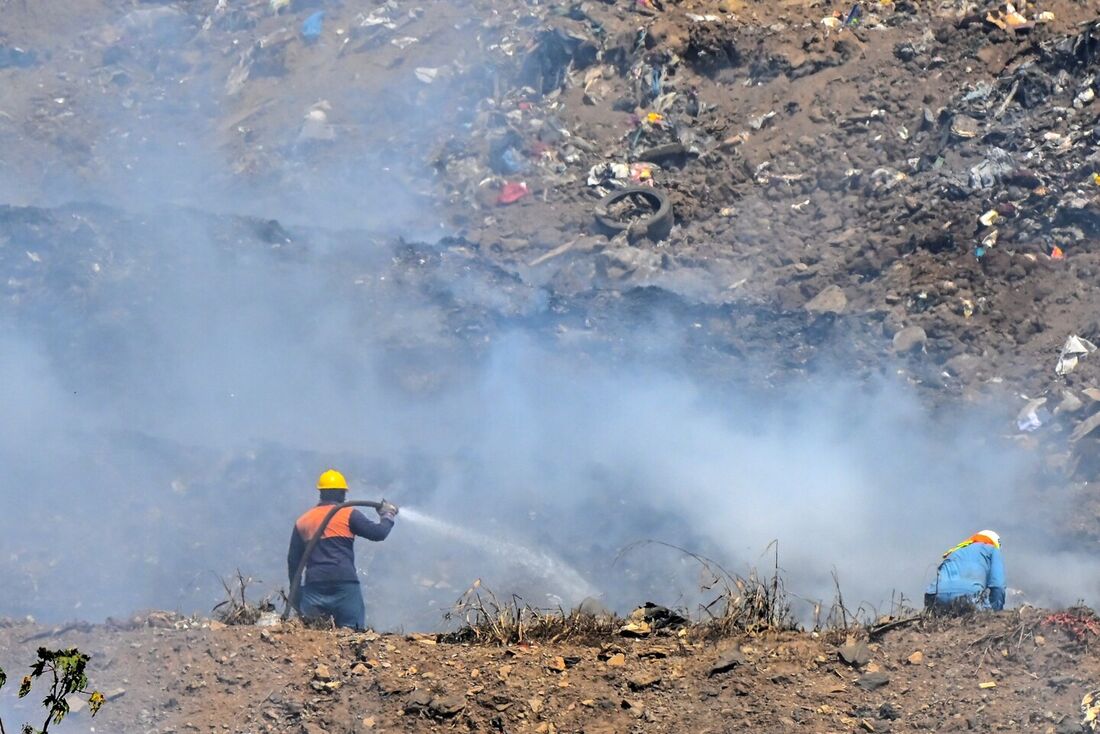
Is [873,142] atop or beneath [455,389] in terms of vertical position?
atop

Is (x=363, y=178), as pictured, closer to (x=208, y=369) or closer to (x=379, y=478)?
(x=208, y=369)

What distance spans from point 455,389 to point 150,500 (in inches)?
108

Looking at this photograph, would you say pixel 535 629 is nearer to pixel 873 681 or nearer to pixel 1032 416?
pixel 873 681

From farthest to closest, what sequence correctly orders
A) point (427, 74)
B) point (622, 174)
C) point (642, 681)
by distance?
1. point (427, 74)
2. point (622, 174)
3. point (642, 681)

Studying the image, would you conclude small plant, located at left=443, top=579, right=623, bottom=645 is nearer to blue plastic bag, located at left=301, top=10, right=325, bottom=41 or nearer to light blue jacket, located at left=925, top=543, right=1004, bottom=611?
light blue jacket, located at left=925, top=543, right=1004, bottom=611

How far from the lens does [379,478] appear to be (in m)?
10.3

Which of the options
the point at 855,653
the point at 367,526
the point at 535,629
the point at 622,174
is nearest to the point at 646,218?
the point at 622,174

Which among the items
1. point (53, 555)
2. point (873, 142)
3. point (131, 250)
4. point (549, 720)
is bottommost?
point (549, 720)

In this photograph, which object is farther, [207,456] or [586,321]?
[586,321]

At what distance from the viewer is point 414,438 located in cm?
1071

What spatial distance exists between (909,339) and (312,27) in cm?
1029

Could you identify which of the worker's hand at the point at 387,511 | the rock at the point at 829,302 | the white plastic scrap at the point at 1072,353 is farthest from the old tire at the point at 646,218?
the worker's hand at the point at 387,511

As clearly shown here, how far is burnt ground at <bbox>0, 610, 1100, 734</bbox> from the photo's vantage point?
4641 millimetres

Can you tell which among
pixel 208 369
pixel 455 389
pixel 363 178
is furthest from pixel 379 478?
pixel 363 178
